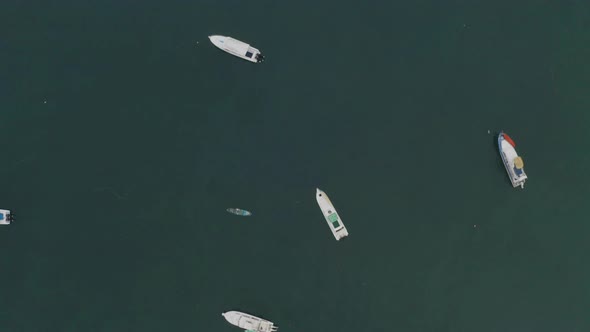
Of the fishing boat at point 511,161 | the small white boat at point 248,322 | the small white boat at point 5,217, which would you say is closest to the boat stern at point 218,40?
the small white boat at point 5,217

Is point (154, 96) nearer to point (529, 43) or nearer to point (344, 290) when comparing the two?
point (344, 290)

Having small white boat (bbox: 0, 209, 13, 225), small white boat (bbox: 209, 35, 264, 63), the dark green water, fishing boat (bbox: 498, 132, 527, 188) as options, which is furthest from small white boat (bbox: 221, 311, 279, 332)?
fishing boat (bbox: 498, 132, 527, 188)

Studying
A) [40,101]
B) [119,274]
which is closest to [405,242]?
[119,274]

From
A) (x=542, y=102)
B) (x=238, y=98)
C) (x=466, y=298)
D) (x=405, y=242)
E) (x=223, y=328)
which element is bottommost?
(x=223, y=328)

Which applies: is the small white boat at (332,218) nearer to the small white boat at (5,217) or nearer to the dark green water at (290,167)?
the dark green water at (290,167)

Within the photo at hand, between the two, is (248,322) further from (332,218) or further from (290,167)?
(290,167)

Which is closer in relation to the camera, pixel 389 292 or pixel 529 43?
pixel 389 292

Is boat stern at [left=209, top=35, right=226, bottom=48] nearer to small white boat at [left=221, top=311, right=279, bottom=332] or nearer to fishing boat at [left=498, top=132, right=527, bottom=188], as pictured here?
small white boat at [left=221, top=311, right=279, bottom=332]
